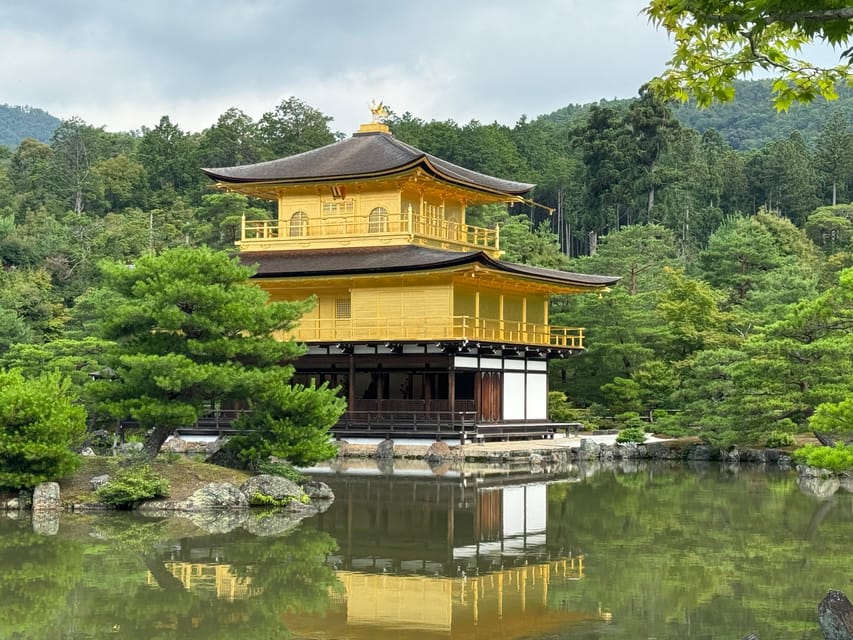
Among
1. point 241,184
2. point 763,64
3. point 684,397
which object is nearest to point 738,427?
point 684,397

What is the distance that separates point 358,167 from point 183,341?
16613 millimetres

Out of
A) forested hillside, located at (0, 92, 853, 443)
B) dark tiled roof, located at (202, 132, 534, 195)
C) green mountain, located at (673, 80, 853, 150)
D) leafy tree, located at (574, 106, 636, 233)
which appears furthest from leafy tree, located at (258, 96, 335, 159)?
green mountain, located at (673, 80, 853, 150)

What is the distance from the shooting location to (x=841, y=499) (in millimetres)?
22031

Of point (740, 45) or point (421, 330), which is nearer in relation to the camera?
point (740, 45)

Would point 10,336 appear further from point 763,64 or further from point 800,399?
point 763,64

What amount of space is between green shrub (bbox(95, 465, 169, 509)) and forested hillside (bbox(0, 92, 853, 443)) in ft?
33.6

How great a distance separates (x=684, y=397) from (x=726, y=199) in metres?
46.2

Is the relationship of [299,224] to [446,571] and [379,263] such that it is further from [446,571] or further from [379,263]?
[446,571]

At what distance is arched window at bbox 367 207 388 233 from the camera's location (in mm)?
36906

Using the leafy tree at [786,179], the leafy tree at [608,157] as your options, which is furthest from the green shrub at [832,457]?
the leafy tree at [786,179]

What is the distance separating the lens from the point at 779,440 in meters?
31.2

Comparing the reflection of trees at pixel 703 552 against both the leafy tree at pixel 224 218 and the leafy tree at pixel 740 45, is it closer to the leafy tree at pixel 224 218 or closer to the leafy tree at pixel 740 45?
the leafy tree at pixel 740 45

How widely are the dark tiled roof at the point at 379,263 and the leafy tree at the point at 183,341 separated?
37.0 ft

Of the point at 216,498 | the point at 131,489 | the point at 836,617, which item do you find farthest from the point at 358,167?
the point at 836,617
